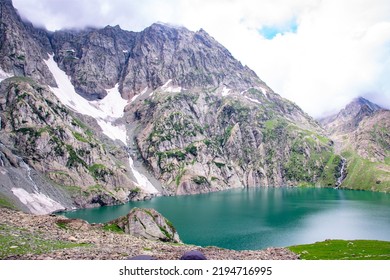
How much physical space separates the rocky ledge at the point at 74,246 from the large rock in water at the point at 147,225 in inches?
344

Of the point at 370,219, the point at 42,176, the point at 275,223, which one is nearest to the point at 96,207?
the point at 42,176

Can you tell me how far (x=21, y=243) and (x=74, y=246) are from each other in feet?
19.9

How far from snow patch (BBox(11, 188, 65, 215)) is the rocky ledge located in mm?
87029

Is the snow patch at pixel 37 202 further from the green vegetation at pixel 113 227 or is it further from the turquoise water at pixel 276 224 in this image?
the green vegetation at pixel 113 227

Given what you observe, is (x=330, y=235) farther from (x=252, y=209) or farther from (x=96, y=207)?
(x=96, y=207)

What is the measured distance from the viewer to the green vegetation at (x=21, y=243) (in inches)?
1259

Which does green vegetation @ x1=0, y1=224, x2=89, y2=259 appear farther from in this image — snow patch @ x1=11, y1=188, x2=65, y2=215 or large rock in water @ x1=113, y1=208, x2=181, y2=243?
snow patch @ x1=11, y1=188, x2=65, y2=215

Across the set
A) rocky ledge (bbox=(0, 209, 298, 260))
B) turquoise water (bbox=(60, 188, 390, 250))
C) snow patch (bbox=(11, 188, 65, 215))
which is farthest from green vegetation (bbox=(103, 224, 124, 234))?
snow patch (bbox=(11, 188, 65, 215))

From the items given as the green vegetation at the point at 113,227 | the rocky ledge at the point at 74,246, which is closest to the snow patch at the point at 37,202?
the green vegetation at the point at 113,227

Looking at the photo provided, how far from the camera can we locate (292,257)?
4012 cm

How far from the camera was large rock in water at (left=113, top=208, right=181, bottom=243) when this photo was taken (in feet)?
240

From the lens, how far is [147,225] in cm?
7512

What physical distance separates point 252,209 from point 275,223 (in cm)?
3676

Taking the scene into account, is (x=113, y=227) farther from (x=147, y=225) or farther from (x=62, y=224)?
(x=62, y=224)
